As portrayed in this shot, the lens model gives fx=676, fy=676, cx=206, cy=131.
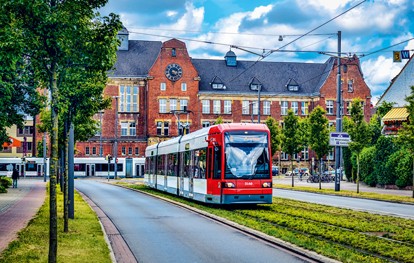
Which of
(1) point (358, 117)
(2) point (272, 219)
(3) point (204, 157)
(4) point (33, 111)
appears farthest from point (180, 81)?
(2) point (272, 219)

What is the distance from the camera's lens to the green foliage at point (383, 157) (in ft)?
160

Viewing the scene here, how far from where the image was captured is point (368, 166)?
53125mm

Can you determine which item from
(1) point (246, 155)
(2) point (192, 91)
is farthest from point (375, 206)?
(2) point (192, 91)

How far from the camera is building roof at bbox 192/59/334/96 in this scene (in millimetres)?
103938

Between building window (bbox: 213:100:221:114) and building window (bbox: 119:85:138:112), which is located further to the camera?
building window (bbox: 213:100:221:114)

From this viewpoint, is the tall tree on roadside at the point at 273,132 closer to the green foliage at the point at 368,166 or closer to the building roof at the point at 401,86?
the building roof at the point at 401,86

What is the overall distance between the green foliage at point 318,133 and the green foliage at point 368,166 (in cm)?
404

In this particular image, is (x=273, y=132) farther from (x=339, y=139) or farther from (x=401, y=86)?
(x=339, y=139)

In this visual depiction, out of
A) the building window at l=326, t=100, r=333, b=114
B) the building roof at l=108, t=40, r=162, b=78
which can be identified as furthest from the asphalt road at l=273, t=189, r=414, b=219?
the building window at l=326, t=100, r=333, b=114

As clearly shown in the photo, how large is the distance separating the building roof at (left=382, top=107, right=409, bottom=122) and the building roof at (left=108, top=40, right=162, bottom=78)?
5170 centimetres

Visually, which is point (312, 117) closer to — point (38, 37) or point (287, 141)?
point (287, 141)

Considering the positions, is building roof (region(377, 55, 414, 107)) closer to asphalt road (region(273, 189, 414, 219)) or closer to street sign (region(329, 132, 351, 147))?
street sign (region(329, 132, 351, 147))

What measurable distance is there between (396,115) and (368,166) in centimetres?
457

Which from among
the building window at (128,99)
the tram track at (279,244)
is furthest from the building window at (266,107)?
the tram track at (279,244)
